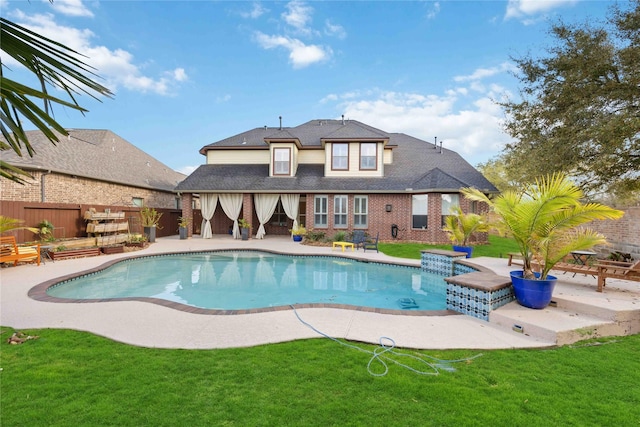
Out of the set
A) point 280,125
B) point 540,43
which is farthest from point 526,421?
point 280,125

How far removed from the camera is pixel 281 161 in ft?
58.6

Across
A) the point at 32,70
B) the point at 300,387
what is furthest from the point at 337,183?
the point at 32,70

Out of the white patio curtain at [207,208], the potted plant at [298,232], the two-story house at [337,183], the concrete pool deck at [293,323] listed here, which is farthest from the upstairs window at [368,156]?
the concrete pool deck at [293,323]

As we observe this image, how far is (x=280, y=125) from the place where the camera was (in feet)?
68.6

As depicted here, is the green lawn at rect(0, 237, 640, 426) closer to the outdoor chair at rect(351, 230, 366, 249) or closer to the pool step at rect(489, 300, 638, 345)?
the pool step at rect(489, 300, 638, 345)

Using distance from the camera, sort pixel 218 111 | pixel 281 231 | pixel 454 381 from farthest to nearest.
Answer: pixel 281 231 → pixel 218 111 → pixel 454 381

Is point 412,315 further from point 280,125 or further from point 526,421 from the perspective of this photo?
point 280,125

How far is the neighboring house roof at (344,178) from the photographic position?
52.4ft

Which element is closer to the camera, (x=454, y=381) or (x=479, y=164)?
(x=454, y=381)

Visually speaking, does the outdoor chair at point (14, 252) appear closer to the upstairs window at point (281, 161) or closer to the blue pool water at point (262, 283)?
the blue pool water at point (262, 283)

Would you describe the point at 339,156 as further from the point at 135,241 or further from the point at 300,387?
the point at 300,387

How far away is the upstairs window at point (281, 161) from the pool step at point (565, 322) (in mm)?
14338

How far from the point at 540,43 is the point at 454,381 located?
1360cm

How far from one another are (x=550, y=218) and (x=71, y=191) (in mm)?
17556
